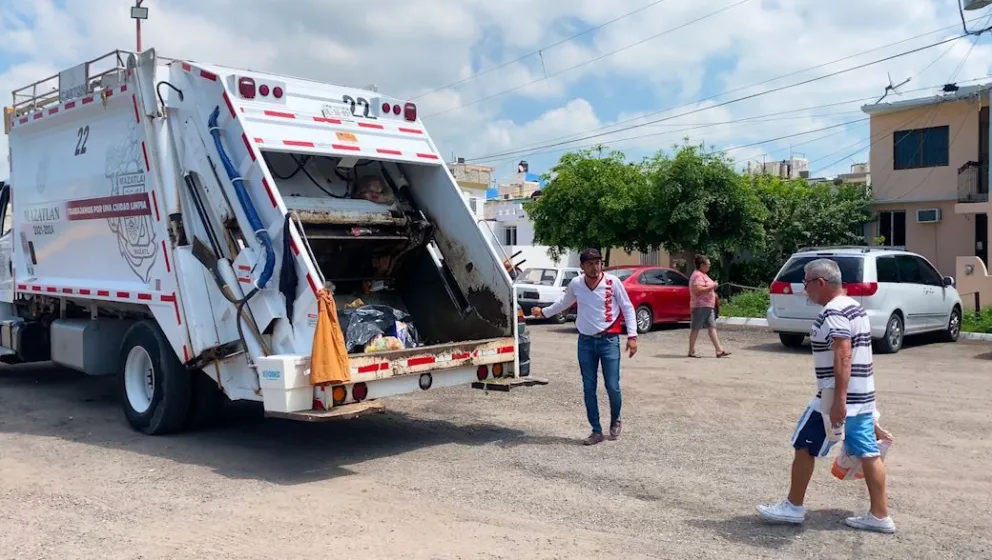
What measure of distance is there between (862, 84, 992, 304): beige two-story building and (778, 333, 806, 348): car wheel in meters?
11.4

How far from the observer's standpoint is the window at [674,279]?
18875 mm

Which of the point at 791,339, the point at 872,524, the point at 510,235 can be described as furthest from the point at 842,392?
the point at 510,235

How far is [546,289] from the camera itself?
65.5 ft

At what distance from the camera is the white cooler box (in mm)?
6398

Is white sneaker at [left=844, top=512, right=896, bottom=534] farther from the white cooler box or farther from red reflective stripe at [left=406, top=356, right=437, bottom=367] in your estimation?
the white cooler box

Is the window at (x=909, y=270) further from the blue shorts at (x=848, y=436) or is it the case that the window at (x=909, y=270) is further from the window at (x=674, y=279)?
the blue shorts at (x=848, y=436)

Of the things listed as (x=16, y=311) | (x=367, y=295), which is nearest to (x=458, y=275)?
(x=367, y=295)

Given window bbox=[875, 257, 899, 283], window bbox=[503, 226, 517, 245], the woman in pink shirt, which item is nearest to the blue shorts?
the woman in pink shirt

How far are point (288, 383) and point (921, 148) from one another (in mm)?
24129

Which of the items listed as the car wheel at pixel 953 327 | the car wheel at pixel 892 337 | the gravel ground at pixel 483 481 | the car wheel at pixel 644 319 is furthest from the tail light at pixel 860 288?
the car wheel at pixel 644 319

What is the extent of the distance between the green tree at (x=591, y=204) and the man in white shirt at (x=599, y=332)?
1597cm

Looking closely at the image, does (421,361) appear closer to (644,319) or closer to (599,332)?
(599,332)

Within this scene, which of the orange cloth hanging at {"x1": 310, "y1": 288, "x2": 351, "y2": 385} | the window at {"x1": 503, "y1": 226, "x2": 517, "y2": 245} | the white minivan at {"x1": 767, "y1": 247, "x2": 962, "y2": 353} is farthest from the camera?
the window at {"x1": 503, "y1": 226, "x2": 517, "y2": 245}

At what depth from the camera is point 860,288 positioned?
43.5 feet
